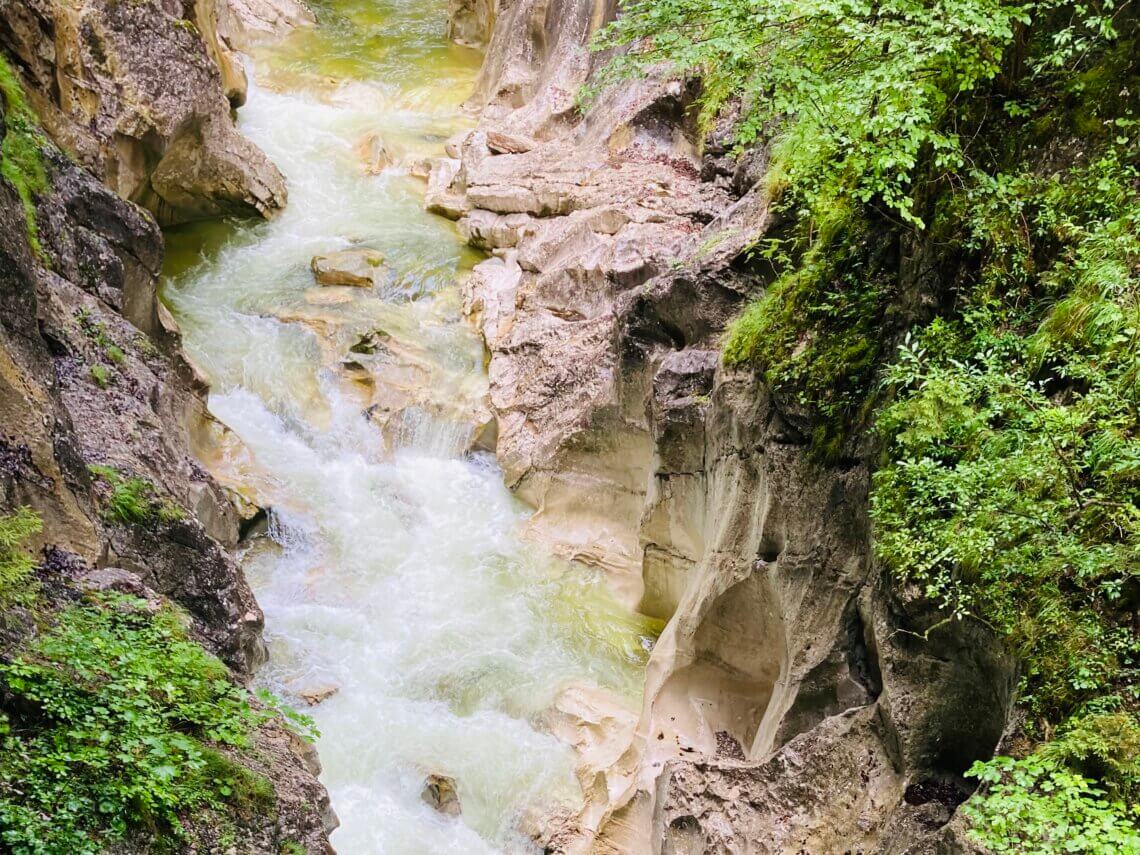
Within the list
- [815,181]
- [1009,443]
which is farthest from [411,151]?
[1009,443]

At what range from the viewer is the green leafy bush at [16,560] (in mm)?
5602

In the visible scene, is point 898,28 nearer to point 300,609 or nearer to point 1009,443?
point 1009,443

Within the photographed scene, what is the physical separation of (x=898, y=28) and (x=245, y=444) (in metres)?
10.4

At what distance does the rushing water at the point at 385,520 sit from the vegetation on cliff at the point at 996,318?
528 centimetres

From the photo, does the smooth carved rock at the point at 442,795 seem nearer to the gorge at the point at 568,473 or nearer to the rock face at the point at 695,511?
the gorge at the point at 568,473

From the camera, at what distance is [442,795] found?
917 cm

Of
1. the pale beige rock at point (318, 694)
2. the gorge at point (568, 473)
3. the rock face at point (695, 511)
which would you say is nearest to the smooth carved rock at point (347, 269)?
the gorge at point (568, 473)

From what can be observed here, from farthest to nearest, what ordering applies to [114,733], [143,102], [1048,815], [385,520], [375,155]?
[375,155] < [143,102] < [385,520] < [114,733] < [1048,815]

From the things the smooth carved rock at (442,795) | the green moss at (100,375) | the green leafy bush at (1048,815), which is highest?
the green leafy bush at (1048,815)

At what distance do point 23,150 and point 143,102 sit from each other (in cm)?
435

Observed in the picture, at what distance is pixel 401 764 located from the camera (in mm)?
9477

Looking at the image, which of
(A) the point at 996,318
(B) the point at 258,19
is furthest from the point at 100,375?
(B) the point at 258,19

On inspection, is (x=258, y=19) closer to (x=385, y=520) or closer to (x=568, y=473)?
(x=385, y=520)

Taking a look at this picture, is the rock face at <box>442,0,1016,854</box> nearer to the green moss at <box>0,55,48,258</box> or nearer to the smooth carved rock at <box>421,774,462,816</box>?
the smooth carved rock at <box>421,774,462,816</box>
